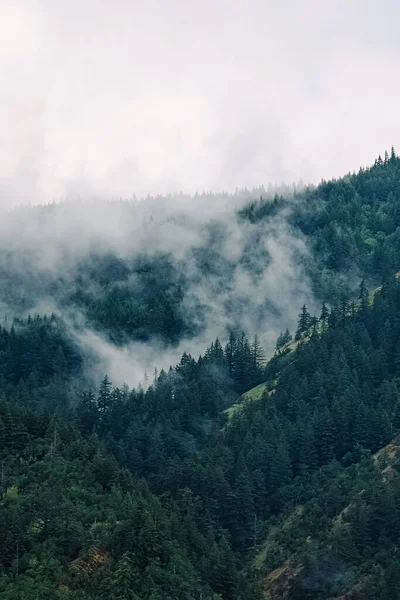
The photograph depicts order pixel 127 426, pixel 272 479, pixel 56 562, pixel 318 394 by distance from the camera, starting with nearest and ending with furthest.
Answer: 1. pixel 56 562
2. pixel 272 479
3. pixel 318 394
4. pixel 127 426

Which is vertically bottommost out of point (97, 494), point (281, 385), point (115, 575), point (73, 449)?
point (115, 575)

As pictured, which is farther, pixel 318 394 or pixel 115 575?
pixel 318 394

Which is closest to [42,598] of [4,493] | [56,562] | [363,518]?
[56,562]

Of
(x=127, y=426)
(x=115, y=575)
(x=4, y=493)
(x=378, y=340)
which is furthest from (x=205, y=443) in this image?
(x=115, y=575)

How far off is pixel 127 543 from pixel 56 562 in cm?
935

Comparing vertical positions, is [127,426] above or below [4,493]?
above

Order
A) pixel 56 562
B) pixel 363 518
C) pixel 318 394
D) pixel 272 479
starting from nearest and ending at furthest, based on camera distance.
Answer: pixel 56 562 < pixel 363 518 < pixel 272 479 < pixel 318 394

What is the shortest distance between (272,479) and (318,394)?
2615cm

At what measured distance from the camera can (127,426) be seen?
191125 millimetres

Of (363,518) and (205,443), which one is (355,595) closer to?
(363,518)

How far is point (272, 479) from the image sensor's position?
15675cm

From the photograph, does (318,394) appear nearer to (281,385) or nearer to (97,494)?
(281,385)

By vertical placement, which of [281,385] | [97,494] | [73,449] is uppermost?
[281,385]

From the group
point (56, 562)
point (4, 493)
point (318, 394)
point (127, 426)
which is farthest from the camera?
point (127, 426)
